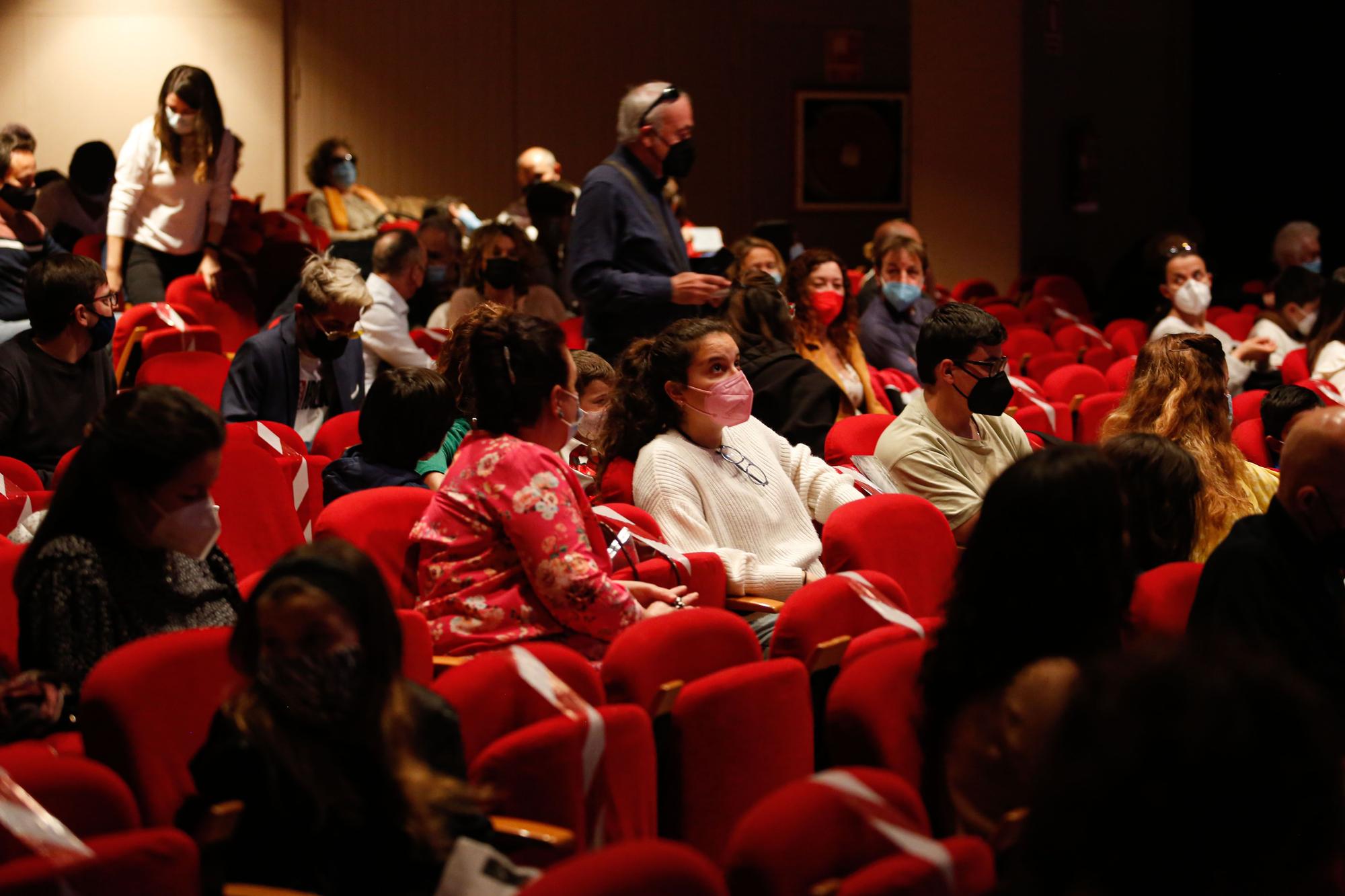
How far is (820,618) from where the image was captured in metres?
2.56

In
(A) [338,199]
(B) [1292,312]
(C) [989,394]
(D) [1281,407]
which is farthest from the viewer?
(A) [338,199]

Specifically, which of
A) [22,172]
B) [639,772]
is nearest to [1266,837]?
[639,772]

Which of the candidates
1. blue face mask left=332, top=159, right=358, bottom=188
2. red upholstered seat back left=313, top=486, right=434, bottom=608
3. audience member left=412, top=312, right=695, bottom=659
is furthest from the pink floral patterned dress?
blue face mask left=332, top=159, right=358, bottom=188

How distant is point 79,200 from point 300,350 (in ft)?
12.7

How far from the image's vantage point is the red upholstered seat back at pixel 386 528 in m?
2.82

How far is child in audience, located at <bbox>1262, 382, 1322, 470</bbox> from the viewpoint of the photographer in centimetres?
411

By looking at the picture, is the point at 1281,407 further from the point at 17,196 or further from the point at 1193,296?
the point at 17,196

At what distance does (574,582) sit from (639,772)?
48cm

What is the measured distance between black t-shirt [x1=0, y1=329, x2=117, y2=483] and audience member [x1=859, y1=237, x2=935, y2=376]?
3.16 m

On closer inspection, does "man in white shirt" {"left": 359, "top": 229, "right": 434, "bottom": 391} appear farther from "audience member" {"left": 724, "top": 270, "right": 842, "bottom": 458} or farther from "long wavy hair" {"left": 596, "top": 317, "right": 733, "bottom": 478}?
"long wavy hair" {"left": 596, "top": 317, "right": 733, "bottom": 478}

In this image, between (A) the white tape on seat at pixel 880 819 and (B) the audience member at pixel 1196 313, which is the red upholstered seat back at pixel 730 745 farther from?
(B) the audience member at pixel 1196 313

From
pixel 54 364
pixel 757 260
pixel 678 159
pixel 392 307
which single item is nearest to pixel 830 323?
pixel 757 260

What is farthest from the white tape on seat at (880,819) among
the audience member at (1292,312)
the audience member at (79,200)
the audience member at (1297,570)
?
the audience member at (79,200)

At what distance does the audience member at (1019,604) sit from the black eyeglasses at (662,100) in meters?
2.48
